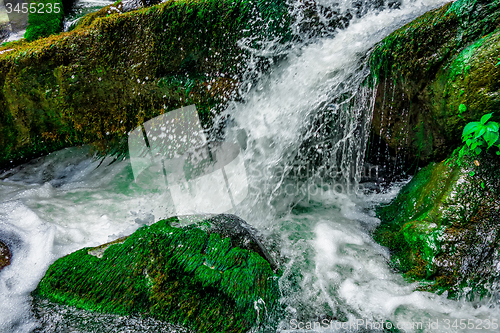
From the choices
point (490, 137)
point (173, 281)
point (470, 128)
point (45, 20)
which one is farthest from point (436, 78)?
point (45, 20)

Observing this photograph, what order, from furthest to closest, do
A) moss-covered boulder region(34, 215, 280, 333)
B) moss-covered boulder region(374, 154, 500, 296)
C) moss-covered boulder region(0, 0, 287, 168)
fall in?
moss-covered boulder region(0, 0, 287, 168) → moss-covered boulder region(374, 154, 500, 296) → moss-covered boulder region(34, 215, 280, 333)

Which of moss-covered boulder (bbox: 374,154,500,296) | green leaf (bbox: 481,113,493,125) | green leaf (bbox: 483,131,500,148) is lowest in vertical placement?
moss-covered boulder (bbox: 374,154,500,296)

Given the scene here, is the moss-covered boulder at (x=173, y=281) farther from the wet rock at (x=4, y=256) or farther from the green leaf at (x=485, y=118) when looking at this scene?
the green leaf at (x=485, y=118)

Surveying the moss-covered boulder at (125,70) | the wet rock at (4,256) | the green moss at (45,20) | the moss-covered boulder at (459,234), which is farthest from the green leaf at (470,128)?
the green moss at (45,20)

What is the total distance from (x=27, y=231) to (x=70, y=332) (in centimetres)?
187

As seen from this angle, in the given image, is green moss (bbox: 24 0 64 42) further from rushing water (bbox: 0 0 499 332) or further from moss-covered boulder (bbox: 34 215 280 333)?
moss-covered boulder (bbox: 34 215 280 333)

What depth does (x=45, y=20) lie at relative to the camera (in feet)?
22.6

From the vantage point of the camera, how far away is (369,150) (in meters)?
4.42

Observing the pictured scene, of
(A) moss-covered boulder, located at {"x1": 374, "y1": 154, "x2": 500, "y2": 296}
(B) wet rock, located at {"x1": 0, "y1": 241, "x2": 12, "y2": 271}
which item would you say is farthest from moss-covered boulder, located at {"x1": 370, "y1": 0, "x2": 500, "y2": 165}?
(B) wet rock, located at {"x1": 0, "y1": 241, "x2": 12, "y2": 271}

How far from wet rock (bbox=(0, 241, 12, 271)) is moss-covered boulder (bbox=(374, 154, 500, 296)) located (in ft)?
12.9

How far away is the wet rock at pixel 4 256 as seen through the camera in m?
3.18

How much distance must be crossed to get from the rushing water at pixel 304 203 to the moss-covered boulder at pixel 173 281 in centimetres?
28

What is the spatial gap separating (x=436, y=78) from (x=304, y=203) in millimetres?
2284

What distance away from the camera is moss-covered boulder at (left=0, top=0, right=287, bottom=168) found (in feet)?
14.3
